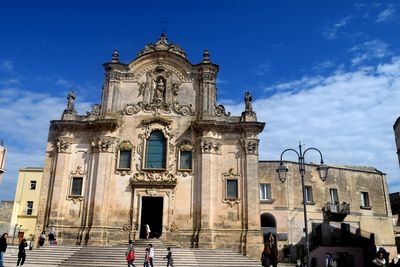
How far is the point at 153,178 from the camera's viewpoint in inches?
1005

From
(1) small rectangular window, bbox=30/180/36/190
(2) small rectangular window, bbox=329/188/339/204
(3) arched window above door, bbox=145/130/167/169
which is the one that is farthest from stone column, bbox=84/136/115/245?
(1) small rectangular window, bbox=30/180/36/190

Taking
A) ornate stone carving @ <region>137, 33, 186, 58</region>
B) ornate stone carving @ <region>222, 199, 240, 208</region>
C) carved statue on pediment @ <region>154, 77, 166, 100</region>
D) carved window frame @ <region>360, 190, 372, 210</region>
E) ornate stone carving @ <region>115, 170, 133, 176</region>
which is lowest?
ornate stone carving @ <region>222, 199, 240, 208</region>

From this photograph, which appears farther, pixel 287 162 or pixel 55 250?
pixel 287 162

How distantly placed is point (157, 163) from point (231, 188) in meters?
5.20

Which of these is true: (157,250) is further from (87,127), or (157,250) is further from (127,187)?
(87,127)

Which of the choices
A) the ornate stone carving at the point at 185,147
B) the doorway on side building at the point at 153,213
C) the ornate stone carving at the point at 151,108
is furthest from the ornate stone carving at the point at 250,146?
the doorway on side building at the point at 153,213

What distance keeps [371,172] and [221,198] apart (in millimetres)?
18039

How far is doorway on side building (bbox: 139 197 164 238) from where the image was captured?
25250 mm

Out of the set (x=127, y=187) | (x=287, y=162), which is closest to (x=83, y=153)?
(x=127, y=187)

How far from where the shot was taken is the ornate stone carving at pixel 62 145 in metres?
26.3

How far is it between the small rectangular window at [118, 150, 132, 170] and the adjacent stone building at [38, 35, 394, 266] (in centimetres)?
8

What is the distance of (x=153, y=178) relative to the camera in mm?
25516

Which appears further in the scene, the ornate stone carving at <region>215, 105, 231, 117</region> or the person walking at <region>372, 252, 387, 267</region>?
the ornate stone carving at <region>215, 105, 231, 117</region>

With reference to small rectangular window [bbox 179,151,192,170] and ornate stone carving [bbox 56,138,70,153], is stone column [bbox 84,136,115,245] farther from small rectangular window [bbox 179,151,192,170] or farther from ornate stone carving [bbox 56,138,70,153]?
small rectangular window [bbox 179,151,192,170]
